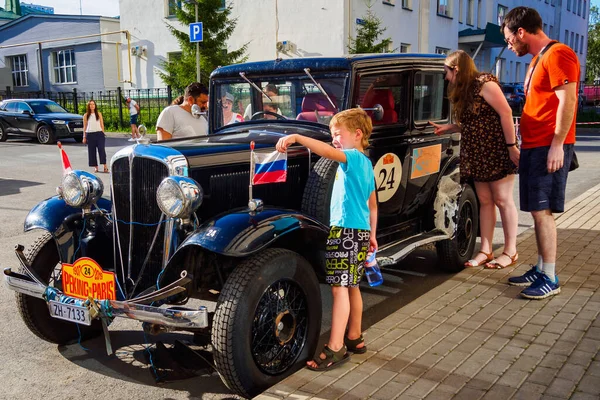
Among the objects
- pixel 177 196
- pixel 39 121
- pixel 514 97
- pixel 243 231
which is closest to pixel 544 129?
pixel 243 231

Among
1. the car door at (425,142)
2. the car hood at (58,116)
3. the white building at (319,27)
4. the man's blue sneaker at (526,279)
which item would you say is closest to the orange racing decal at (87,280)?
the car door at (425,142)

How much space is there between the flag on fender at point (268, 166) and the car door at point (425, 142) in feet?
5.62

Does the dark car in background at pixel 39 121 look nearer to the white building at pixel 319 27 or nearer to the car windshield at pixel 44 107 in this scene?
the car windshield at pixel 44 107

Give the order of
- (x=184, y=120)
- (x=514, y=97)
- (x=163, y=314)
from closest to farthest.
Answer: (x=163, y=314), (x=184, y=120), (x=514, y=97)

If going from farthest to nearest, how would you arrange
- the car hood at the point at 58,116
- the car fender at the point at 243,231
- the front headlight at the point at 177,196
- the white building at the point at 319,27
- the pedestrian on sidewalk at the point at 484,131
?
1. the white building at the point at 319,27
2. the car hood at the point at 58,116
3. the pedestrian on sidewalk at the point at 484,131
4. the front headlight at the point at 177,196
5. the car fender at the point at 243,231

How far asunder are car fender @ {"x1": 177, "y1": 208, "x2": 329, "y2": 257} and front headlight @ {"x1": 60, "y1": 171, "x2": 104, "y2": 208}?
3.11 feet

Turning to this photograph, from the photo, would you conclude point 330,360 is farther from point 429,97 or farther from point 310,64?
point 429,97

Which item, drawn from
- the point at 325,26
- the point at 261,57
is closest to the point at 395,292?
the point at 325,26

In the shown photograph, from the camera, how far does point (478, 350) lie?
3434 mm

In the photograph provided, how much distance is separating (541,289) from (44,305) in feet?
11.5

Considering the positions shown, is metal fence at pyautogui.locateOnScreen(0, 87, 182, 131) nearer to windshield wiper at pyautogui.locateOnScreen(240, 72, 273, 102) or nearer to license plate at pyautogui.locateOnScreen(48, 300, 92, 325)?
windshield wiper at pyautogui.locateOnScreen(240, 72, 273, 102)

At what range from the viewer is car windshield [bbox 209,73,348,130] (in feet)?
14.3

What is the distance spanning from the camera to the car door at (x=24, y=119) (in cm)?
1983

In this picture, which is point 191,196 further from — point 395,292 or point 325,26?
point 325,26
